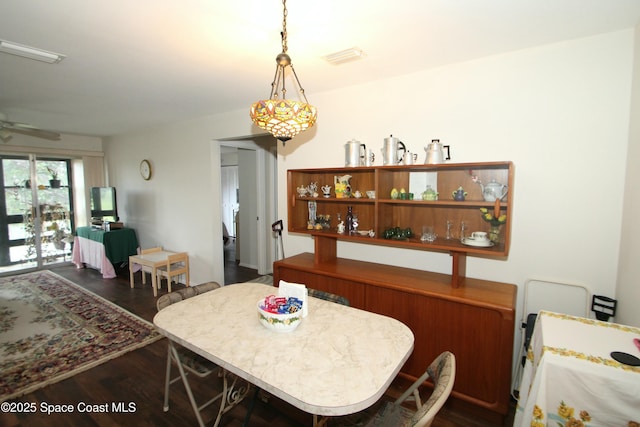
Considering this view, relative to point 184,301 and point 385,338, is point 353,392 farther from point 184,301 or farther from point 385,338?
point 184,301

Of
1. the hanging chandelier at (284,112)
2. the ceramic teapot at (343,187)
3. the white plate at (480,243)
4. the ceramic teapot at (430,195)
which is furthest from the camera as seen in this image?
the ceramic teapot at (343,187)

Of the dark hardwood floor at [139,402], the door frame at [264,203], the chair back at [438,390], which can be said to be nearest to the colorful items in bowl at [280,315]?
the chair back at [438,390]

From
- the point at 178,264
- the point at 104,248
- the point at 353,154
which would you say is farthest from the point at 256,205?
the point at 353,154

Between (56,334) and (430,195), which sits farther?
(56,334)

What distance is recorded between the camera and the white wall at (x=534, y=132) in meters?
1.93

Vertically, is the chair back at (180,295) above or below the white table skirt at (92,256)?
above

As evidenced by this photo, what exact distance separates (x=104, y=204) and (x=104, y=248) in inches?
37.7

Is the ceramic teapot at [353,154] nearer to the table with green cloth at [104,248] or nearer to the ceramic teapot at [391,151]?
the ceramic teapot at [391,151]

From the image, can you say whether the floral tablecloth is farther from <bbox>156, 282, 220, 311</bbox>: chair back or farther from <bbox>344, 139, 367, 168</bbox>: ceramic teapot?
<bbox>156, 282, 220, 311</bbox>: chair back

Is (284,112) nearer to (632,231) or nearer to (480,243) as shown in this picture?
(480,243)

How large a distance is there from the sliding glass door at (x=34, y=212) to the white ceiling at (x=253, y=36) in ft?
10.4

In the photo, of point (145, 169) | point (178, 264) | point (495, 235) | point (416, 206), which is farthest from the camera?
point (145, 169)

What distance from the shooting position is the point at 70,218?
19.4ft

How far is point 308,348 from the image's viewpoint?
1.44 meters
